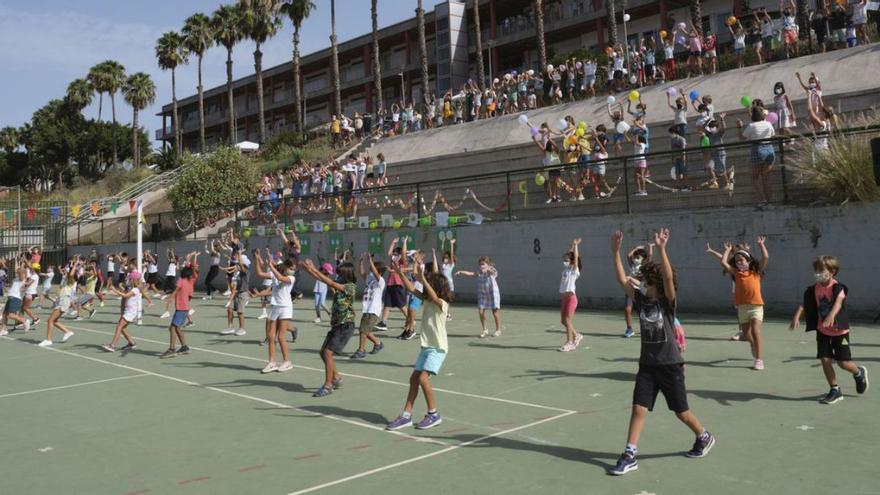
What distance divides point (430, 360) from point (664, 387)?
2332mm

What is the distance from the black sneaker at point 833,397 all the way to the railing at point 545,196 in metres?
7.68

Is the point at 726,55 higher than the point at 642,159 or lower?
higher

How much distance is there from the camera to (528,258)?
18016 mm

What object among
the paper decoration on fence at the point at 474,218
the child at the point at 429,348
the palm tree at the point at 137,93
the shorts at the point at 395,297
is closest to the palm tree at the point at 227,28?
the palm tree at the point at 137,93

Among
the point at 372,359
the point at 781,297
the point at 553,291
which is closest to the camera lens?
the point at 372,359

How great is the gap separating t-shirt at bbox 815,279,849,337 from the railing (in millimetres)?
7070

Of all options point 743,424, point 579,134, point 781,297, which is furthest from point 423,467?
point 579,134

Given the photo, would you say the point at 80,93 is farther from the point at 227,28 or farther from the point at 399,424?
the point at 399,424

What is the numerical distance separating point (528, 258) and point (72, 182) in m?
64.0

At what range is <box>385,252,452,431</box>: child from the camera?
265 inches

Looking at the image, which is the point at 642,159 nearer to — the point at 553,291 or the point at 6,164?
the point at 553,291

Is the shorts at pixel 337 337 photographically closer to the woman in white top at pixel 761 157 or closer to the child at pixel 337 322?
the child at pixel 337 322

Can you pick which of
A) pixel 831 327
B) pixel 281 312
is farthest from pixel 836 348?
pixel 281 312

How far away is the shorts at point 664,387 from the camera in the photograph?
5363 millimetres
